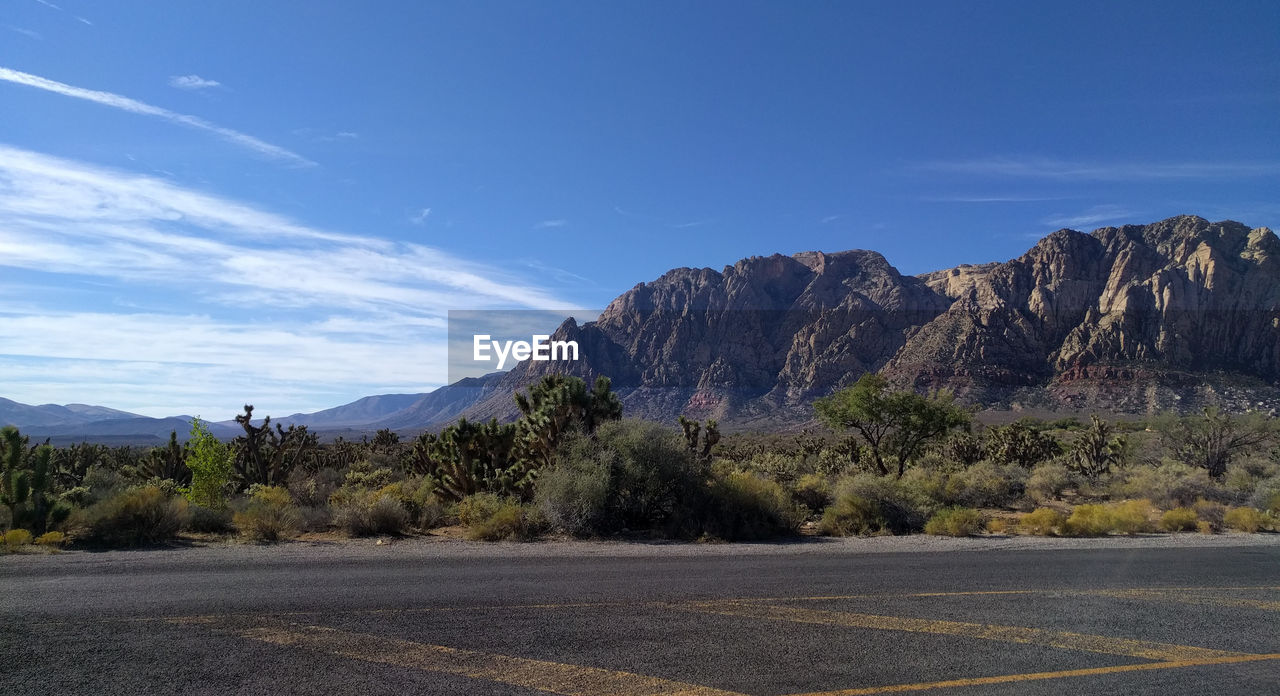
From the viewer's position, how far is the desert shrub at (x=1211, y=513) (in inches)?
696

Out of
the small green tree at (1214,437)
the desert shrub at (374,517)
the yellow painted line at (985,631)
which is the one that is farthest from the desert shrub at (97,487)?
the small green tree at (1214,437)

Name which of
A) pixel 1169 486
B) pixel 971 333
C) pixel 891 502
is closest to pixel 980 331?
pixel 971 333

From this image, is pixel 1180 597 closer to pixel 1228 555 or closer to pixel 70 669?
pixel 1228 555

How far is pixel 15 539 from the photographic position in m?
12.6

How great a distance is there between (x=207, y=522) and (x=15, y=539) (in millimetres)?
3404

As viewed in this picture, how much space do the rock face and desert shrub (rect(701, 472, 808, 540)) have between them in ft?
223

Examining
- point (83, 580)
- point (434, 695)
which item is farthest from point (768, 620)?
point (83, 580)

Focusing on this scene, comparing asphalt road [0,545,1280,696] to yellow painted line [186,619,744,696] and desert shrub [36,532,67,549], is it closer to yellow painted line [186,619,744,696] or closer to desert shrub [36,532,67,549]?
yellow painted line [186,619,744,696]

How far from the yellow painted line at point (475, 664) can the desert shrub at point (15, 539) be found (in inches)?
Result: 343

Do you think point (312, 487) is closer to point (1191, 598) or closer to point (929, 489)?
point (929, 489)

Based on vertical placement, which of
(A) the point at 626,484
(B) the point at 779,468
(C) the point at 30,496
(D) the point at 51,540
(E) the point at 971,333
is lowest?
(B) the point at 779,468

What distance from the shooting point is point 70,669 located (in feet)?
19.7

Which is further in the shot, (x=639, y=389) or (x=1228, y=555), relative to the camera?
(x=639, y=389)

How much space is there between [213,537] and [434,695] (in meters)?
11.9
